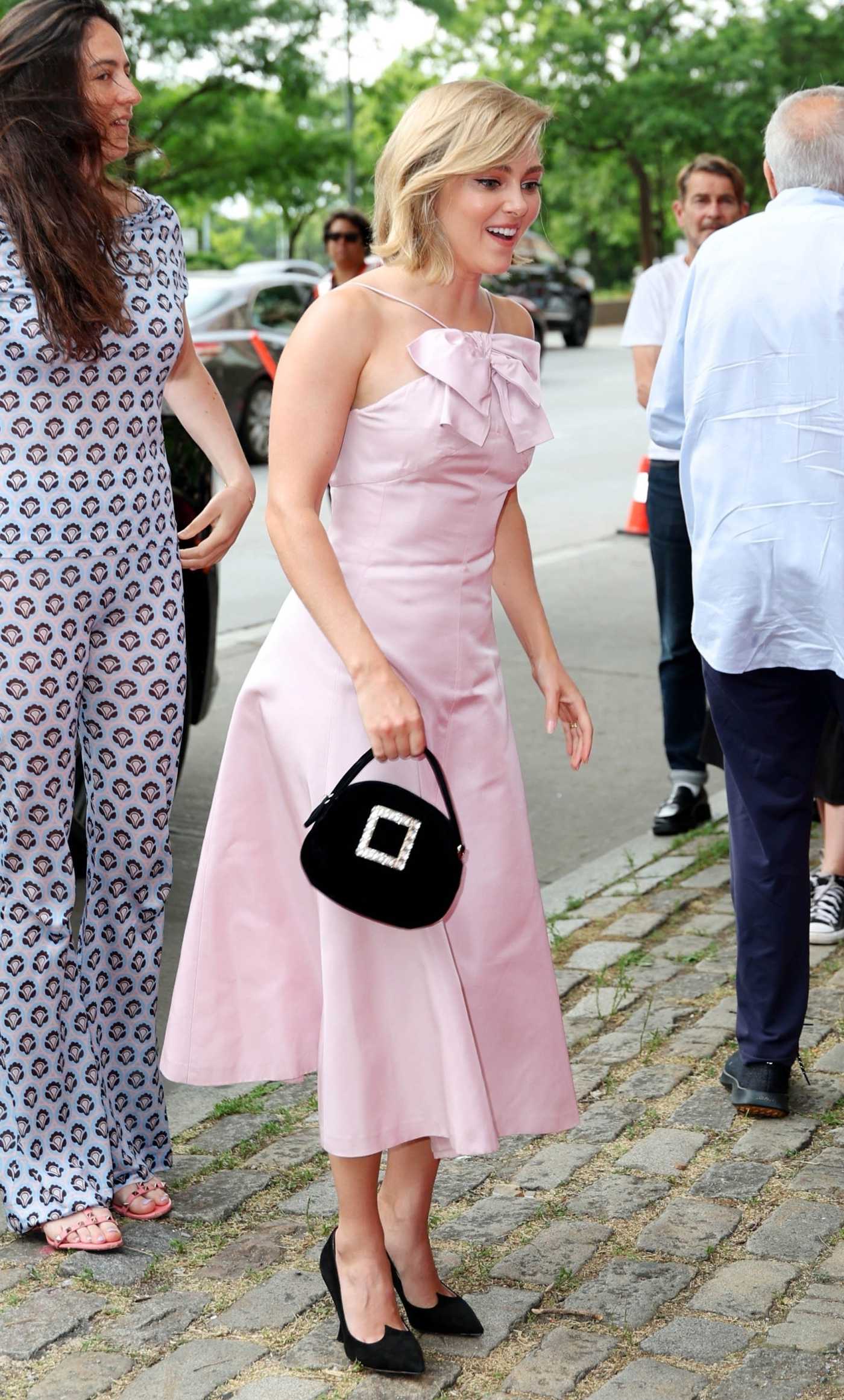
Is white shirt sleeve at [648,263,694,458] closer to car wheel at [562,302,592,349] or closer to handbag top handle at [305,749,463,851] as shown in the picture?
handbag top handle at [305,749,463,851]

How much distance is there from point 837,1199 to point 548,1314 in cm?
71

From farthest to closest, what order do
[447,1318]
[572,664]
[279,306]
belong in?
[279,306]
[572,664]
[447,1318]

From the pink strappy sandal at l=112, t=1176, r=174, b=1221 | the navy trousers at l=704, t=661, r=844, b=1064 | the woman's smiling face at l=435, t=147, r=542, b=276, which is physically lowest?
the pink strappy sandal at l=112, t=1176, r=174, b=1221

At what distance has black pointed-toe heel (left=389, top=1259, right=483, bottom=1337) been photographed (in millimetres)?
2920

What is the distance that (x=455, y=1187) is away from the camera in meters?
3.51

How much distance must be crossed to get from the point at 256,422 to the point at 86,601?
13275 millimetres

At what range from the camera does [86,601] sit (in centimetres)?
315

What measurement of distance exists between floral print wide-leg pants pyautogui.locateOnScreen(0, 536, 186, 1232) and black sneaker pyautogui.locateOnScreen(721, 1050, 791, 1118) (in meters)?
1.28

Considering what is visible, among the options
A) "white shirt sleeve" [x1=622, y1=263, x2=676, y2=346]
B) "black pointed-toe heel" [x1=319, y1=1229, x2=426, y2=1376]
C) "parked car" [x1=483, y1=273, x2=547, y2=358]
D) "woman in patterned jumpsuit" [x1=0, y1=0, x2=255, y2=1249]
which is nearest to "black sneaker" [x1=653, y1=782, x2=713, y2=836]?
"white shirt sleeve" [x1=622, y1=263, x2=676, y2=346]

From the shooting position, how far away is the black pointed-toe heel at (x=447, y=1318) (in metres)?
2.92

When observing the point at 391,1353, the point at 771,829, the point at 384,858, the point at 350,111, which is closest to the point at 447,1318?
the point at 391,1353

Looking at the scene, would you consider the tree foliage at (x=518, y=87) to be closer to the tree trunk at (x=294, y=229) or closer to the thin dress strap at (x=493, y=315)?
the tree trunk at (x=294, y=229)

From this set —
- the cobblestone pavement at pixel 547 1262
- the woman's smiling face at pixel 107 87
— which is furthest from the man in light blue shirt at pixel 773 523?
the woman's smiling face at pixel 107 87

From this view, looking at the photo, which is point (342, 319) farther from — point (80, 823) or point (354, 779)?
point (80, 823)
